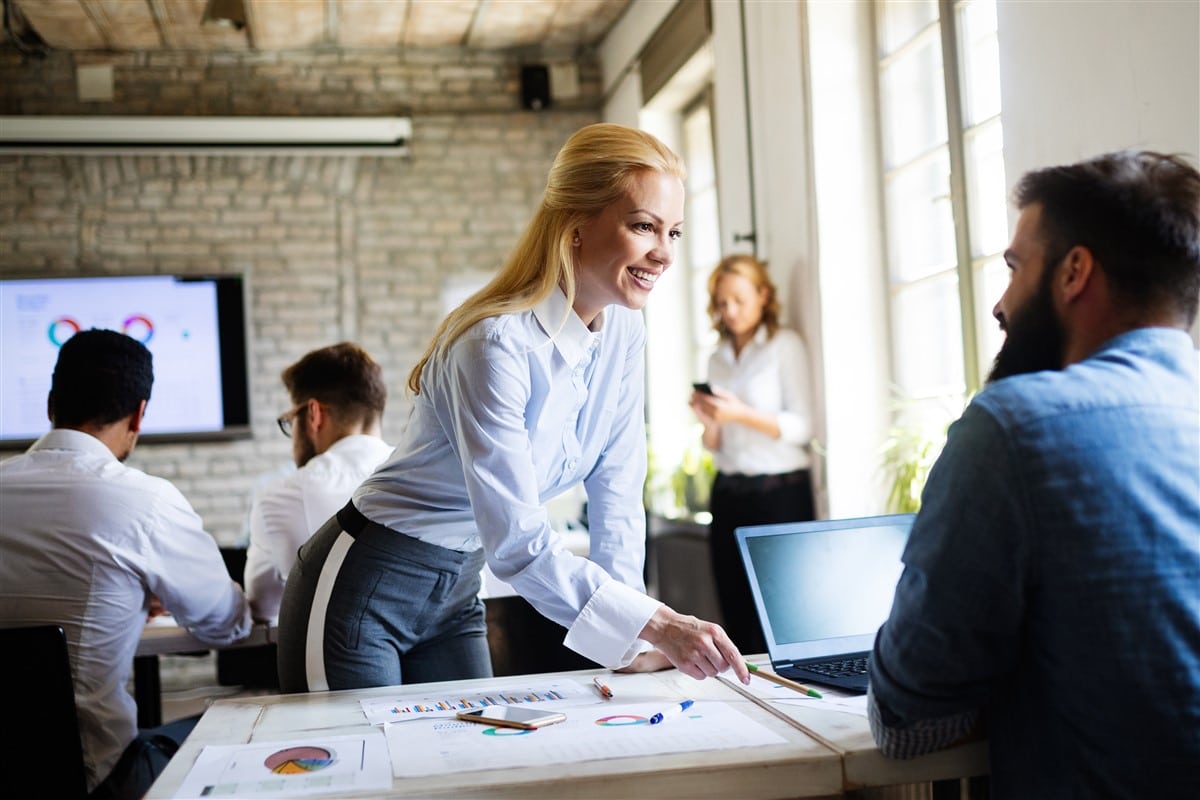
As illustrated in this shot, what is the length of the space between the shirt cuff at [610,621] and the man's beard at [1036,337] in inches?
23.6

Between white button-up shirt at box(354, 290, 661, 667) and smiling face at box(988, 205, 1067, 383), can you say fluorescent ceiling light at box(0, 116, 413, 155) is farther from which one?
smiling face at box(988, 205, 1067, 383)

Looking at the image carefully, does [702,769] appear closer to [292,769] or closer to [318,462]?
[292,769]

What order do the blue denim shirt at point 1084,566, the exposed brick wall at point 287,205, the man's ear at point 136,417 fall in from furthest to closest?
1. the exposed brick wall at point 287,205
2. the man's ear at point 136,417
3. the blue denim shirt at point 1084,566

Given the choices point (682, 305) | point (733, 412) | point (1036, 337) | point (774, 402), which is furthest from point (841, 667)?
point (682, 305)

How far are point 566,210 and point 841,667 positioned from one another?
80cm

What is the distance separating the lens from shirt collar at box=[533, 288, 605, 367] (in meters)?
1.78

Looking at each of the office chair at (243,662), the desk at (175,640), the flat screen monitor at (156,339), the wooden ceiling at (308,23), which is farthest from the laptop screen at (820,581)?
the flat screen monitor at (156,339)

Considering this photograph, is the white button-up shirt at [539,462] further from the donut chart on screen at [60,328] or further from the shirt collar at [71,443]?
the donut chart on screen at [60,328]

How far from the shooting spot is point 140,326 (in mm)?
6426

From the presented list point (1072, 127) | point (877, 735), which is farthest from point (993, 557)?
point (1072, 127)

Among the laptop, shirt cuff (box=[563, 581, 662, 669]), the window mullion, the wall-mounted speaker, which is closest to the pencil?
the laptop

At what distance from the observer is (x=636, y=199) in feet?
5.81

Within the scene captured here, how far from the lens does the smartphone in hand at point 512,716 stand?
4.70 ft

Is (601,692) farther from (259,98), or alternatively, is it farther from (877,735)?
(259,98)
